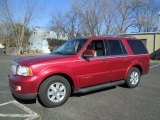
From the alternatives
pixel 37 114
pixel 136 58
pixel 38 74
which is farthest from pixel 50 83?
pixel 136 58

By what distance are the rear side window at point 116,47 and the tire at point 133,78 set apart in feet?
2.71

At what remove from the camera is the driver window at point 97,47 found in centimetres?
741

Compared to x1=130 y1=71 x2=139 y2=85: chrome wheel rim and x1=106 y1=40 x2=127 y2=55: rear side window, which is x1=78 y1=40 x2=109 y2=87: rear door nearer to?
x1=106 y1=40 x2=127 y2=55: rear side window

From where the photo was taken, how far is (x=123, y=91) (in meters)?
8.16

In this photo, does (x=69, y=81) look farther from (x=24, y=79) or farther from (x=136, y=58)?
(x=136, y=58)

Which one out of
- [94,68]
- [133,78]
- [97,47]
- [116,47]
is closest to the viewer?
[94,68]

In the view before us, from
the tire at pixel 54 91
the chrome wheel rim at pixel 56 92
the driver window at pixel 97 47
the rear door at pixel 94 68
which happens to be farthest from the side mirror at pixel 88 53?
the chrome wheel rim at pixel 56 92

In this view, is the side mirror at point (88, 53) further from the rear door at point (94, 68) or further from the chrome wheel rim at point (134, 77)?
the chrome wheel rim at point (134, 77)

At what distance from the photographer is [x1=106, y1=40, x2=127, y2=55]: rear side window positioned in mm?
7866

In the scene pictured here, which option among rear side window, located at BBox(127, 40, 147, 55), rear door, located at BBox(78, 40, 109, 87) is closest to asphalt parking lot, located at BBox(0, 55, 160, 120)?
rear door, located at BBox(78, 40, 109, 87)

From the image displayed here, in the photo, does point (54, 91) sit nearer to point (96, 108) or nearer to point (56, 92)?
point (56, 92)

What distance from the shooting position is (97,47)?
7.61m

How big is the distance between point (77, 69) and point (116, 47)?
1.97 metres

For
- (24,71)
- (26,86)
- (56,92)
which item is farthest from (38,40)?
(26,86)
